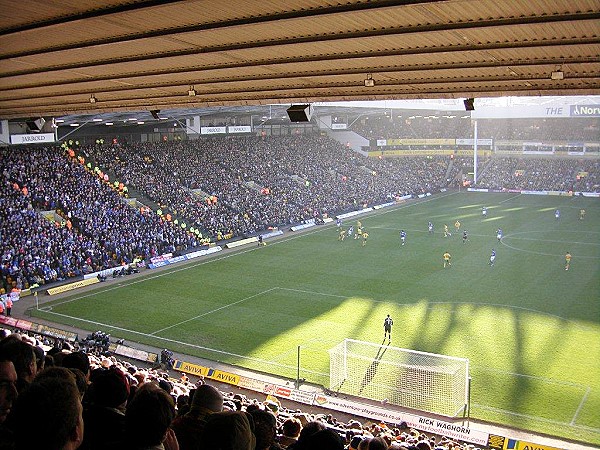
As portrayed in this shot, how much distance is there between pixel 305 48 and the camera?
12039mm

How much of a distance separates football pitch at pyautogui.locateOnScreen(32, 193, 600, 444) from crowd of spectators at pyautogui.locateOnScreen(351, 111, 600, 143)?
41.4 meters

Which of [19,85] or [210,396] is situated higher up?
[19,85]

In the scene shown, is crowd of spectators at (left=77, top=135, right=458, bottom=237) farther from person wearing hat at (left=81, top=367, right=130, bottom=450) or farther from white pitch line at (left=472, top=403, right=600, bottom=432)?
person wearing hat at (left=81, top=367, right=130, bottom=450)

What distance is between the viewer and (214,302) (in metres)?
30.7

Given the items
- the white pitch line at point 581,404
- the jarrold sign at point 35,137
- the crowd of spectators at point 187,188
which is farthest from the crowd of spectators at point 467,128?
the white pitch line at point 581,404

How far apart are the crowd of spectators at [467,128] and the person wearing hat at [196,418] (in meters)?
78.6

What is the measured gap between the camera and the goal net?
739 inches

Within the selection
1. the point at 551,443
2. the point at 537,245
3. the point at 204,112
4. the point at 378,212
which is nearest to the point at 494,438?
the point at 551,443

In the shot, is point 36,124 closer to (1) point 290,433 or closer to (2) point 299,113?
(2) point 299,113

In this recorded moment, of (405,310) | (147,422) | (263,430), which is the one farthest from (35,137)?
(147,422)

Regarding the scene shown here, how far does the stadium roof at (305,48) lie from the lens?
909 cm

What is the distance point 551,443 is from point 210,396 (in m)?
14.3

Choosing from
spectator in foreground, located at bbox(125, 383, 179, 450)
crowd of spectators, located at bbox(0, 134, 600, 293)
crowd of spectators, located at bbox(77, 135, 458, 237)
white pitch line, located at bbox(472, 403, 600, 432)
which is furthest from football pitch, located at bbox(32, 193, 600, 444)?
spectator in foreground, located at bbox(125, 383, 179, 450)

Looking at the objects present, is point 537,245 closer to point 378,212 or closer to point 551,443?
point 378,212
